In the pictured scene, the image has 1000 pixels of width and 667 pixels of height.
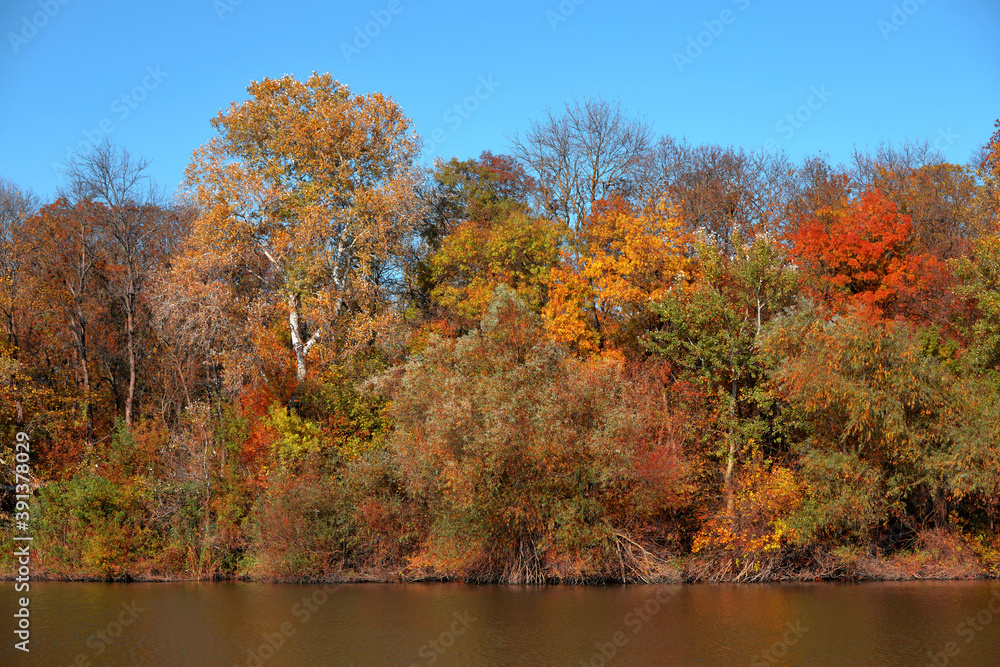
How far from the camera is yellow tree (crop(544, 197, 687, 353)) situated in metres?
41.4

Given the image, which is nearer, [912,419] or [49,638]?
[49,638]

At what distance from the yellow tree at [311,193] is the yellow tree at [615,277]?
9367 mm

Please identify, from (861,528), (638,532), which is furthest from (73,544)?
(861,528)

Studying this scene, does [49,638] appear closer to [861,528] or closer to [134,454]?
[134,454]

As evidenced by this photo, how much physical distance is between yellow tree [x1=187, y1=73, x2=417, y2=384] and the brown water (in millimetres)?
16504

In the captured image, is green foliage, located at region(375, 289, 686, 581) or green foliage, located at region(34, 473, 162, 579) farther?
green foliage, located at region(34, 473, 162, 579)

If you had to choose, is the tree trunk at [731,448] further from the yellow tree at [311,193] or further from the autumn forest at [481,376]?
the yellow tree at [311,193]

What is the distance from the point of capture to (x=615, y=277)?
4209 cm

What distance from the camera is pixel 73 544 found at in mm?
37594

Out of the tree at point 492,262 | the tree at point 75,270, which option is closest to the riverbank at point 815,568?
the tree at point 492,262

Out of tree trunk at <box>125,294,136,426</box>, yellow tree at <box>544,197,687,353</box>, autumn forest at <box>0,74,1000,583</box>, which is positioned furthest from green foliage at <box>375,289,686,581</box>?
tree trunk at <box>125,294,136,426</box>

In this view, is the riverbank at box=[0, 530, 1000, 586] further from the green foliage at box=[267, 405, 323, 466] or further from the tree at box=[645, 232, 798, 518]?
the green foliage at box=[267, 405, 323, 466]

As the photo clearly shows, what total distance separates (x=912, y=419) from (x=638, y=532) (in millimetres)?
11412

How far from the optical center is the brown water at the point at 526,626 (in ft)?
64.6
